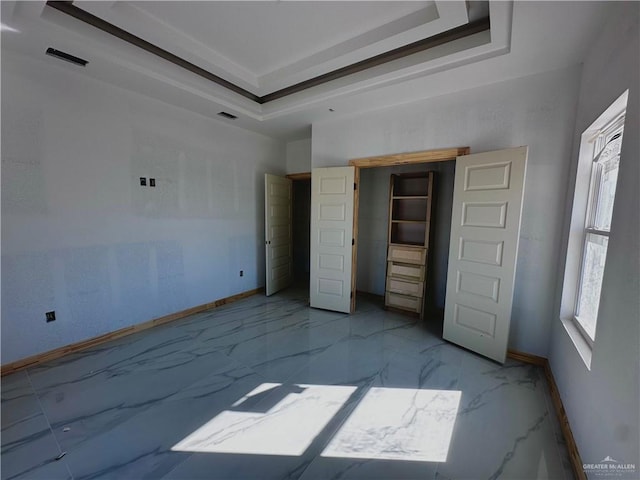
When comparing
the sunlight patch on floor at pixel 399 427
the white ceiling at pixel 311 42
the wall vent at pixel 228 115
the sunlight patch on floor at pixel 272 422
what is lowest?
the sunlight patch on floor at pixel 272 422

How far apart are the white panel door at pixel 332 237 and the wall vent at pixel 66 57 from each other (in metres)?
2.58

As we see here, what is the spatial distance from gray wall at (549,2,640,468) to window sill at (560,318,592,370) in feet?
0.19

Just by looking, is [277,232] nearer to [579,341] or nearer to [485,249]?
[485,249]

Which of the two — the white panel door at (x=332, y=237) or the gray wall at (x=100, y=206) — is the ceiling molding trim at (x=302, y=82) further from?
the white panel door at (x=332, y=237)

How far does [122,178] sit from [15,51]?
121 cm

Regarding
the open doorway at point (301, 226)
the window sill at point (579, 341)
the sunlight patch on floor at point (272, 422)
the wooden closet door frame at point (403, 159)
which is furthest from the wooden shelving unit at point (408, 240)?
the open doorway at point (301, 226)

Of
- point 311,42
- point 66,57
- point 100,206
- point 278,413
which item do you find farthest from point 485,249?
point 66,57

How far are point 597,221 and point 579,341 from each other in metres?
0.88

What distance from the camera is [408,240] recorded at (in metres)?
4.22

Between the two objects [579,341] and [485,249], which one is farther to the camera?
[485,249]

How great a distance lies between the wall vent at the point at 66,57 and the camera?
7.31ft

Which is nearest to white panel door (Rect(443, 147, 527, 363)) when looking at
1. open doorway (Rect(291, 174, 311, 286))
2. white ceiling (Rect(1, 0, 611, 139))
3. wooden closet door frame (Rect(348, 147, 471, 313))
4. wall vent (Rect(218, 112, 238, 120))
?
wooden closet door frame (Rect(348, 147, 471, 313))

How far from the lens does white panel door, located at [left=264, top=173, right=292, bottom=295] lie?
449 cm

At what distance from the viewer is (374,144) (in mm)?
3473
